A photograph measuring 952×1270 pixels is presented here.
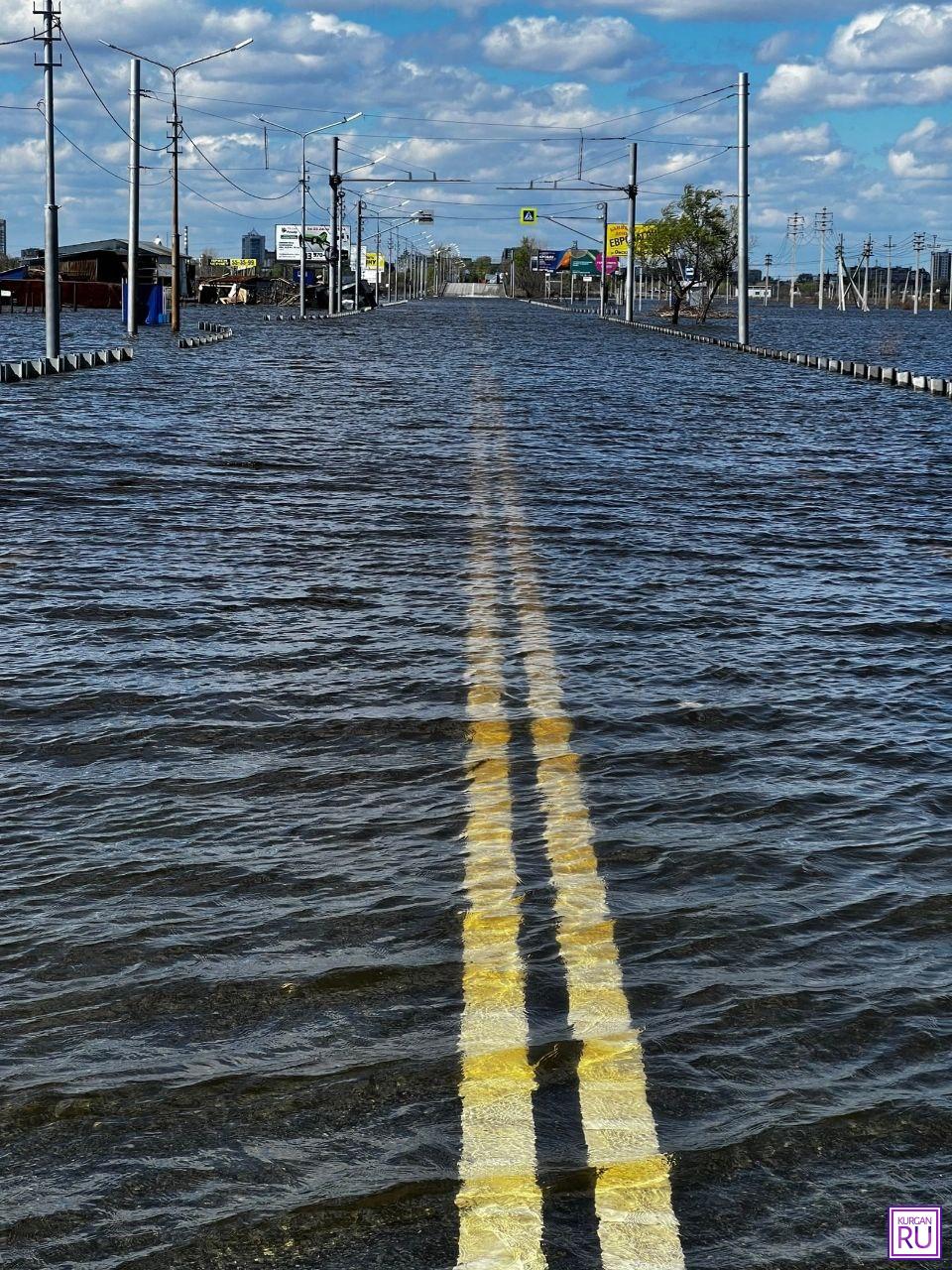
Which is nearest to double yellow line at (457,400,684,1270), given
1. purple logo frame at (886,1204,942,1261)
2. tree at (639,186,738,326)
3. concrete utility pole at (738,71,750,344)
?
purple logo frame at (886,1204,942,1261)

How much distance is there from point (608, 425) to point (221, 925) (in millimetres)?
20083

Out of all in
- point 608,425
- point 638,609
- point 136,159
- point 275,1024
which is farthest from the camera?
point 136,159

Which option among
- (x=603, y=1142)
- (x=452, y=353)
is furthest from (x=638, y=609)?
(x=452, y=353)

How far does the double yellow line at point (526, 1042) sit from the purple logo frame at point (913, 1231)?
1.37 ft

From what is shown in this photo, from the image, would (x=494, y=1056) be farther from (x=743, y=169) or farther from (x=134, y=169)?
(x=743, y=169)

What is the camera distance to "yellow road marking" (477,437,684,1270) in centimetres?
347

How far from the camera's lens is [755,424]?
25641 millimetres

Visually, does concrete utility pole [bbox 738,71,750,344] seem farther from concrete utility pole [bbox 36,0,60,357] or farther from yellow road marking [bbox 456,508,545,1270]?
yellow road marking [bbox 456,508,545,1270]

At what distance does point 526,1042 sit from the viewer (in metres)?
4.32

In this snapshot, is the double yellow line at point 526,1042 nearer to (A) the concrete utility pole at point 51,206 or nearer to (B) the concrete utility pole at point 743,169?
(A) the concrete utility pole at point 51,206

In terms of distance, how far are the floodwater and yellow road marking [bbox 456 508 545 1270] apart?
4cm

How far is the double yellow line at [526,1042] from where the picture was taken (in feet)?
11.4

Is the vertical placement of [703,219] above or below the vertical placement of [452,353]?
above

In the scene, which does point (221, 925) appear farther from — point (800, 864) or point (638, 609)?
point (638, 609)
